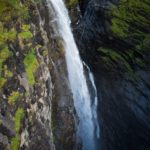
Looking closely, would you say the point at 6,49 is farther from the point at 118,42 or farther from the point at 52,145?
the point at 118,42

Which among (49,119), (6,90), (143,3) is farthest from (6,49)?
(143,3)

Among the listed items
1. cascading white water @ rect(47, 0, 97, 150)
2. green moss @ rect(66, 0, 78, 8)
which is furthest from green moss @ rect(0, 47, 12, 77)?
green moss @ rect(66, 0, 78, 8)

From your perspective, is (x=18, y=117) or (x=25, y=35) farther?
(x=25, y=35)

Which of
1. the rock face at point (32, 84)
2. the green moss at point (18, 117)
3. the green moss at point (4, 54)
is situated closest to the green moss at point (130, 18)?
the rock face at point (32, 84)

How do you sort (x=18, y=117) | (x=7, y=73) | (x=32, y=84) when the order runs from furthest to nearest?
(x=32, y=84) → (x=7, y=73) → (x=18, y=117)

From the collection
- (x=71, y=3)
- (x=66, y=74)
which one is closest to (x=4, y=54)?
(x=66, y=74)

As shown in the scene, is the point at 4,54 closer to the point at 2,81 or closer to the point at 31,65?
the point at 2,81
